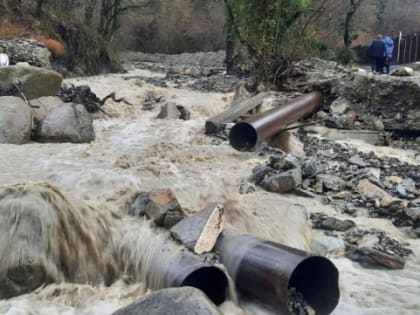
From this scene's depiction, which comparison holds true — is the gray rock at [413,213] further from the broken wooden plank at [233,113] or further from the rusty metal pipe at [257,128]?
the broken wooden plank at [233,113]

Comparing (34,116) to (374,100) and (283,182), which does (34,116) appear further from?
(374,100)

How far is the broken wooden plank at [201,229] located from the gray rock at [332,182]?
240 cm

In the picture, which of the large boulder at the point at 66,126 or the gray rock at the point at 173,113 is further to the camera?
the gray rock at the point at 173,113

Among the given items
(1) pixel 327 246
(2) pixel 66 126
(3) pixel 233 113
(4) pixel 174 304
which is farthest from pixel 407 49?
(4) pixel 174 304

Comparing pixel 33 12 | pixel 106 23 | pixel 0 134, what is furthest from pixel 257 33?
pixel 106 23

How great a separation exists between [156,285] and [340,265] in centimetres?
196

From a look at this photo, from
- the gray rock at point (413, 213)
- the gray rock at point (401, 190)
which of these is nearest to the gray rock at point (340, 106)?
the gray rock at point (401, 190)

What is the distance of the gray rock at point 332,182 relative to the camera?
707 centimetres

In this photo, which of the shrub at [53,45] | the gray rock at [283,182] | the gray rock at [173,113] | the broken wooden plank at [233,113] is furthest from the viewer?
the shrub at [53,45]

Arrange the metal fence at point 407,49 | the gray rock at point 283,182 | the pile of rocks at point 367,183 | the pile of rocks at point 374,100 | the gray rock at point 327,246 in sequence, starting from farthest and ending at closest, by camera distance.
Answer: the metal fence at point 407,49 → the pile of rocks at point 374,100 → the gray rock at point 283,182 → the pile of rocks at point 367,183 → the gray rock at point 327,246

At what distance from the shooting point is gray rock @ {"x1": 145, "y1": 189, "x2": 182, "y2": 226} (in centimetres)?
537

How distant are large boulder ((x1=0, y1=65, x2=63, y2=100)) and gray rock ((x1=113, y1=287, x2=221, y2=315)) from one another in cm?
783

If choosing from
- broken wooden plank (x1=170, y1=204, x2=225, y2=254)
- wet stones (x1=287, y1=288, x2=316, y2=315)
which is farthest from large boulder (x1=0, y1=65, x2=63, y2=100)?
wet stones (x1=287, y1=288, x2=316, y2=315)

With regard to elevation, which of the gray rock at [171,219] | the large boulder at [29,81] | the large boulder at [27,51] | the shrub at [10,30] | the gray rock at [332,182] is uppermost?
the shrub at [10,30]
